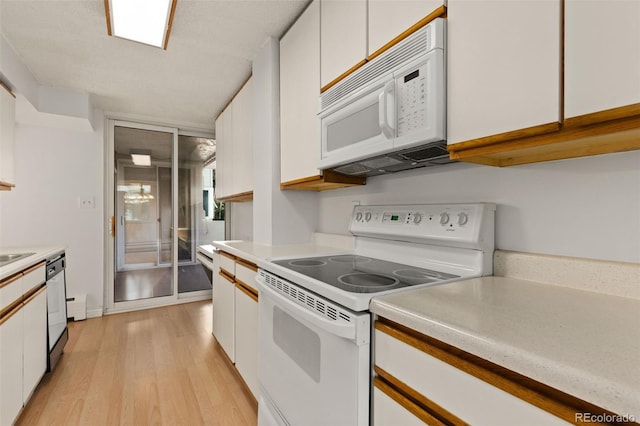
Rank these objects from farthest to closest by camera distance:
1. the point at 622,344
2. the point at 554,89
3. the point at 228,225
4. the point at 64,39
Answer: the point at 228,225 → the point at 64,39 → the point at 554,89 → the point at 622,344

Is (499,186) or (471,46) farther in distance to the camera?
(499,186)

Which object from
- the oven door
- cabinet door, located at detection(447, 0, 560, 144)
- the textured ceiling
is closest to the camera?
cabinet door, located at detection(447, 0, 560, 144)

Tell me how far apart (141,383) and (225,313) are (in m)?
0.66

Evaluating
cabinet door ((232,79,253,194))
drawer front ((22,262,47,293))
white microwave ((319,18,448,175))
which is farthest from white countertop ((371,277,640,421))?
cabinet door ((232,79,253,194))

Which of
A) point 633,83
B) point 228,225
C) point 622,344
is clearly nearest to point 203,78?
point 228,225

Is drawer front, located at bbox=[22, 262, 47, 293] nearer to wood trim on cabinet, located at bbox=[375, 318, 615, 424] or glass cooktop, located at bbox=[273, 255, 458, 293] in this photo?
glass cooktop, located at bbox=[273, 255, 458, 293]

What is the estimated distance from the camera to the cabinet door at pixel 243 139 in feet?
8.75

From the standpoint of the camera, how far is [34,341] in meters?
1.84

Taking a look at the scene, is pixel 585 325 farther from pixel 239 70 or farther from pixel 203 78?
pixel 203 78

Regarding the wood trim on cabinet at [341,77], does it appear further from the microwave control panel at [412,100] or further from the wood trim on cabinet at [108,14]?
the wood trim on cabinet at [108,14]

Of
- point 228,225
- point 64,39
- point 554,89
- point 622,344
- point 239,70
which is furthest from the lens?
point 228,225

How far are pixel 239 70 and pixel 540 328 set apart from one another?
8.68 feet

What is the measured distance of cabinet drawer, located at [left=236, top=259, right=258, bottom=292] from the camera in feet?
5.64

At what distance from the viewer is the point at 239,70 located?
8.45ft
